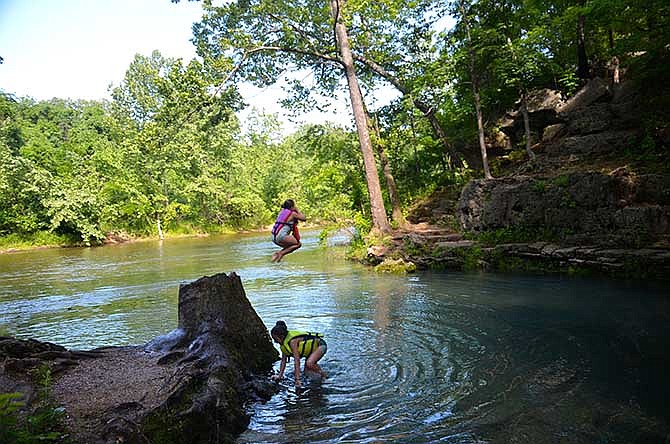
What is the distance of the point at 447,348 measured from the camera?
7887 millimetres

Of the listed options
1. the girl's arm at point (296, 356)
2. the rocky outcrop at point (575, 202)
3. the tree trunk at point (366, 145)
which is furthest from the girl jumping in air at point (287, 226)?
the tree trunk at point (366, 145)

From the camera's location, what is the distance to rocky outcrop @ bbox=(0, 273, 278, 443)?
13.8 feet

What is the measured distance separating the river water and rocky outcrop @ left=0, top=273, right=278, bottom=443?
524 mm

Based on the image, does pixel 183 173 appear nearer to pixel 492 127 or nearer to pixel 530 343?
pixel 492 127

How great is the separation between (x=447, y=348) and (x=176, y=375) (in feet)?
15.0

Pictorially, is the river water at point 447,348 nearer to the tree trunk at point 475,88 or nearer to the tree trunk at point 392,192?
the tree trunk at point 475,88

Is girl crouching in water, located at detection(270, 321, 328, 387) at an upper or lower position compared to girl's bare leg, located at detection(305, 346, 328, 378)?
upper

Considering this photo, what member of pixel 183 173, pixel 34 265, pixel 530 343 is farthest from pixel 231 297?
pixel 183 173

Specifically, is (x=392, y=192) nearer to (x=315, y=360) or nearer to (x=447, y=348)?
(x=447, y=348)

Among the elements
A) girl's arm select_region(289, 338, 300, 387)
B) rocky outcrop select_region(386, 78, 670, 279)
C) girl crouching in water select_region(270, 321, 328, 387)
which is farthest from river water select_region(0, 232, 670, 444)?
rocky outcrop select_region(386, 78, 670, 279)

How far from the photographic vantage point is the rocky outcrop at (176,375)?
4.21 meters

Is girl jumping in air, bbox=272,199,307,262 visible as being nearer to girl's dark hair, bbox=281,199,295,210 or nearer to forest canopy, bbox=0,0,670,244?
girl's dark hair, bbox=281,199,295,210

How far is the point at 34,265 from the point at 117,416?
93.1 ft

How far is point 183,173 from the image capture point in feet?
180
